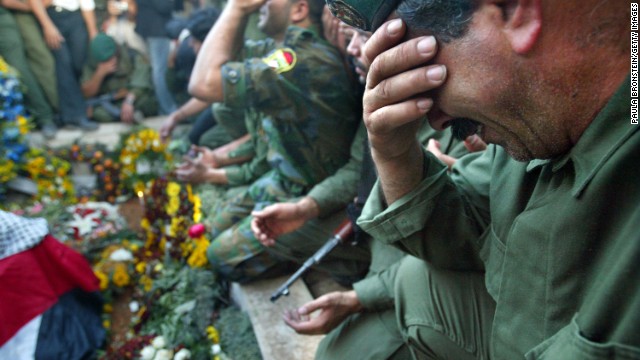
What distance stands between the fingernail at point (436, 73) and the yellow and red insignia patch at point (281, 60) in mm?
1632

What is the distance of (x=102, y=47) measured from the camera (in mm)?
6820

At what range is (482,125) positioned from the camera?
3.56ft

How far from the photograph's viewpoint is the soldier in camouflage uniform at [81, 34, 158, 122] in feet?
22.5

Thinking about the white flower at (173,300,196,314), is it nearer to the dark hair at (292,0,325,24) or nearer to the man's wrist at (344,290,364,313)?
the man's wrist at (344,290,364,313)

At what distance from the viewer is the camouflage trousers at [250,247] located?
297cm

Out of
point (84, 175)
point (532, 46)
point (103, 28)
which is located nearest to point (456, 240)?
point (532, 46)

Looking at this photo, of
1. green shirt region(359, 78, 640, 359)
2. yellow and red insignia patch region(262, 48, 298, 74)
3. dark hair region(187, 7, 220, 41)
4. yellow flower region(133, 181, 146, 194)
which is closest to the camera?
green shirt region(359, 78, 640, 359)

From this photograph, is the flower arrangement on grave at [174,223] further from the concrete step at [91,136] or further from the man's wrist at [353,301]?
the concrete step at [91,136]

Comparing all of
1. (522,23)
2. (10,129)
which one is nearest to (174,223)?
(10,129)

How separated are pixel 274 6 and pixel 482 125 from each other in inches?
87.3

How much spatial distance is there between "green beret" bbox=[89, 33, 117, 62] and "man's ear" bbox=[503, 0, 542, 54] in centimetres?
708

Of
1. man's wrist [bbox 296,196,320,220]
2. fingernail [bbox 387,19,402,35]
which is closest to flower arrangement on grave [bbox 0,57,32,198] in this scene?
man's wrist [bbox 296,196,320,220]

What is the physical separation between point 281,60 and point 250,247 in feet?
3.91

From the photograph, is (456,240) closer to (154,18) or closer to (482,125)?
(482,125)
